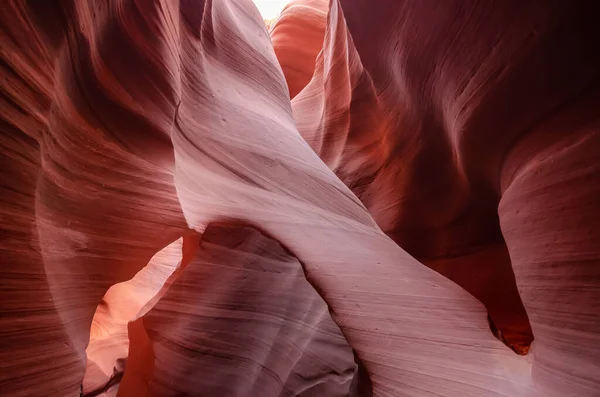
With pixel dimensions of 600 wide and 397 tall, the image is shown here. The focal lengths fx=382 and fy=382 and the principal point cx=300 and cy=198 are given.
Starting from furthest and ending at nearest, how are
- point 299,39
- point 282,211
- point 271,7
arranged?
point 271,7
point 299,39
point 282,211

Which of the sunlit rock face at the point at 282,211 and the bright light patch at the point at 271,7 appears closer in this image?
the sunlit rock face at the point at 282,211

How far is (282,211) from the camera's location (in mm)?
2070

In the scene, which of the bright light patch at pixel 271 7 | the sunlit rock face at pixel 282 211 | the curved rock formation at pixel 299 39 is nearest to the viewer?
the sunlit rock face at pixel 282 211

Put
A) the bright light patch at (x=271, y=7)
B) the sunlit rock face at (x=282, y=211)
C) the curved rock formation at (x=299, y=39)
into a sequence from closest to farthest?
the sunlit rock face at (x=282, y=211) → the curved rock formation at (x=299, y=39) → the bright light patch at (x=271, y=7)

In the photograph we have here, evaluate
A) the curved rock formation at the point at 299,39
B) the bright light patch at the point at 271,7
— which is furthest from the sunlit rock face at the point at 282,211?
the bright light patch at the point at 271,7

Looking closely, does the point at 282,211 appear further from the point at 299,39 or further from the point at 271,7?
the point at 271,7

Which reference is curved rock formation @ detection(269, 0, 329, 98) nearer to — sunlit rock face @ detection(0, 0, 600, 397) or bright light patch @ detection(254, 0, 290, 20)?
sunlit rock face @ detection(0, 0, 600, 397)

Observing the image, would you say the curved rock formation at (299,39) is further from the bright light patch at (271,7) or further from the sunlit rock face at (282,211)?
the bright light patch at (271,7)

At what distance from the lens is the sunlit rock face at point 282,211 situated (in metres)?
1.15

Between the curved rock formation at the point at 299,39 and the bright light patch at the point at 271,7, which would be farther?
the bright light patch at the point at 271,7

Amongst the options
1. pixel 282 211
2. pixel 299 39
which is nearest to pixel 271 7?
pixel 299 39

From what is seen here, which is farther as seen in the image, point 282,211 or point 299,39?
point 299,39

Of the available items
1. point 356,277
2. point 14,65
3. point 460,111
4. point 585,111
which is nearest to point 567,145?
point 585,111

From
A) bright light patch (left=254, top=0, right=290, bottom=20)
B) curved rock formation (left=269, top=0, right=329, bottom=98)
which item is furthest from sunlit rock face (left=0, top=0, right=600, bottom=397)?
bright light patch (left=254, top=0, right=290, bottom=20)
